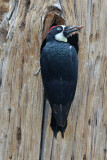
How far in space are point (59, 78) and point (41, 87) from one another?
0.29 m

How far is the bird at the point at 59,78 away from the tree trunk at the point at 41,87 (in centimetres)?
19

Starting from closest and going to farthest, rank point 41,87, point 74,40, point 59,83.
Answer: point 59,83 → point 41,87 → point 74,40

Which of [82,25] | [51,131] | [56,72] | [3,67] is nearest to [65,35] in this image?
[82,25]

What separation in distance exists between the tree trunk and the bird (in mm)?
190

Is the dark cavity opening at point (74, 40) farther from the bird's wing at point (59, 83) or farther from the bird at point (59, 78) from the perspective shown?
the bird's wing at point (59, 83)

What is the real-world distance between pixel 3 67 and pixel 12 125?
0.63 metres

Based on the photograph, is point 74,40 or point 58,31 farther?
point 74,40

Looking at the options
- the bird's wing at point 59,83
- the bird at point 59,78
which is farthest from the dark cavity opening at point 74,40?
the bird's wing at point 59,83

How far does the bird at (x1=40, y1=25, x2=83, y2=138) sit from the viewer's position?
3.09 meters

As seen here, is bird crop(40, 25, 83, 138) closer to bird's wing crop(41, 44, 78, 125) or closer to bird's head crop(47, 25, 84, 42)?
bird's wing crop(41, 44, 78, 125)

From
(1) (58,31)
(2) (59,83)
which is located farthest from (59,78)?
(1) (58,31)

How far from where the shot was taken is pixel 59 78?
313cm

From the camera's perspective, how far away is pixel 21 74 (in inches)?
131

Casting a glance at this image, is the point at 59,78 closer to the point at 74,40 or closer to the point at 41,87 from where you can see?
the point at 41,87
